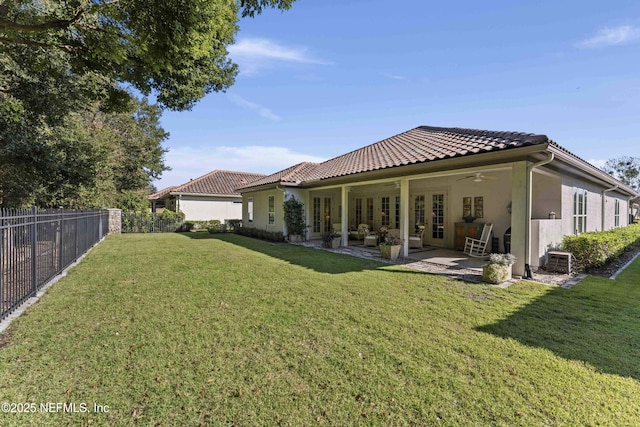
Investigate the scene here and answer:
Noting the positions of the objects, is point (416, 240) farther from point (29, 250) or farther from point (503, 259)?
point (29, 250)

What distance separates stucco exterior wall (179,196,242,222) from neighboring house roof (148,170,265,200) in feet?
1.79

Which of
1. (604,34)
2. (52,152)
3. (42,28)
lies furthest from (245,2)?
(604,34)

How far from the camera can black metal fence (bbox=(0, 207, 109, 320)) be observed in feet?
14.7

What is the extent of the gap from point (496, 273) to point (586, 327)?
2311 mm

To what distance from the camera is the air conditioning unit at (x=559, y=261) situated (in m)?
7.77

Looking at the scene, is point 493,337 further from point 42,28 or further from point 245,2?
point 42,28

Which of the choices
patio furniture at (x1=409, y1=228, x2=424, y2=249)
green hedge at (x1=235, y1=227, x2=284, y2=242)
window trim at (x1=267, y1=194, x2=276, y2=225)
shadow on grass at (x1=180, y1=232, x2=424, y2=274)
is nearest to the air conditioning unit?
shadow on grass at (x1=180, y1=232, x2=424, y2=274)

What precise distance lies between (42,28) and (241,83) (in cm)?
760

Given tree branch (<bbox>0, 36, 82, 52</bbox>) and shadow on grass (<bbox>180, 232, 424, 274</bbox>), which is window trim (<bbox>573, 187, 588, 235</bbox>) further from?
tree branch (<bbox>0, 36, 82, 52</bbox>)

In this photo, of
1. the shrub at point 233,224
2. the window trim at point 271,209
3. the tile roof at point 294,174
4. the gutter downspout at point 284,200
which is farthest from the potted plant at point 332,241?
the shrub at point 233,224

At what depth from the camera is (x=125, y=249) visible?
39.5 feet

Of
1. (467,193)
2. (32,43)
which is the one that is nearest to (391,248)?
(467,193)

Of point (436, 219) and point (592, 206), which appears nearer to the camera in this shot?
point (592, 206)

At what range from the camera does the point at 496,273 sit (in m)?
6.60
